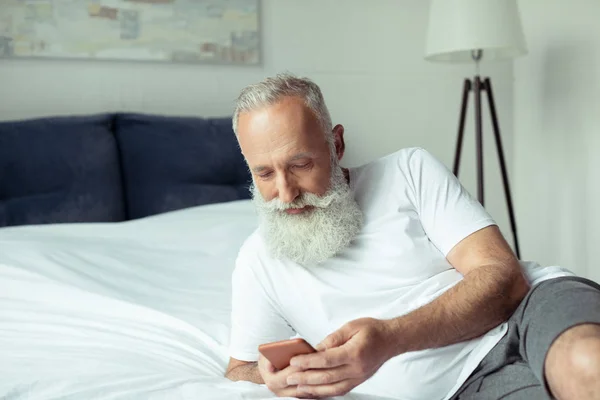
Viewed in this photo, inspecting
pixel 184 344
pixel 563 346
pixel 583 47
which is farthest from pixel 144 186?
pixel 583 47

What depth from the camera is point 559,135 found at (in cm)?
327

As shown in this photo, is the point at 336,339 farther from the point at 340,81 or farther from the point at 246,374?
the point at 340,81

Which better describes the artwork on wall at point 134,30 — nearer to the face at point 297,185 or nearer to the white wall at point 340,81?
the white wall at point 340,81

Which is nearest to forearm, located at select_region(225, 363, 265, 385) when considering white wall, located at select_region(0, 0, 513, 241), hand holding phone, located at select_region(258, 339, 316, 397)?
hand holding phone, located at select_region(258, 339, 316, 397)

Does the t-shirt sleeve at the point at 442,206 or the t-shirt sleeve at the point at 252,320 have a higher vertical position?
the t-shirt sleeve at the point at 442,206

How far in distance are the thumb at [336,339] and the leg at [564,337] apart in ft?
0.92

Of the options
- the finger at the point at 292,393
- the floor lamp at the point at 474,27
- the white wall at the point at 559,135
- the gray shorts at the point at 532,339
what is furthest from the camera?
the white wall at the point at 559,135

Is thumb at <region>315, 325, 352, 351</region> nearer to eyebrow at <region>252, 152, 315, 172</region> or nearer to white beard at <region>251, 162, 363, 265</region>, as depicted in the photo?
white beard at <region>251, 162, 363, 265</region>

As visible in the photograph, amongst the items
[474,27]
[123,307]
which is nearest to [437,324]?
[123,307]

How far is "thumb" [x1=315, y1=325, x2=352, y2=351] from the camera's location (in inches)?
43.9

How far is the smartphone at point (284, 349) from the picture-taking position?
1.12m

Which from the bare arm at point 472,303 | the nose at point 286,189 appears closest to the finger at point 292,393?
the bare arm at point 472,303

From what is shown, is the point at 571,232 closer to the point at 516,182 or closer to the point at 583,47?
the point at 516,182

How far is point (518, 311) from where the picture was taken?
1.26m
